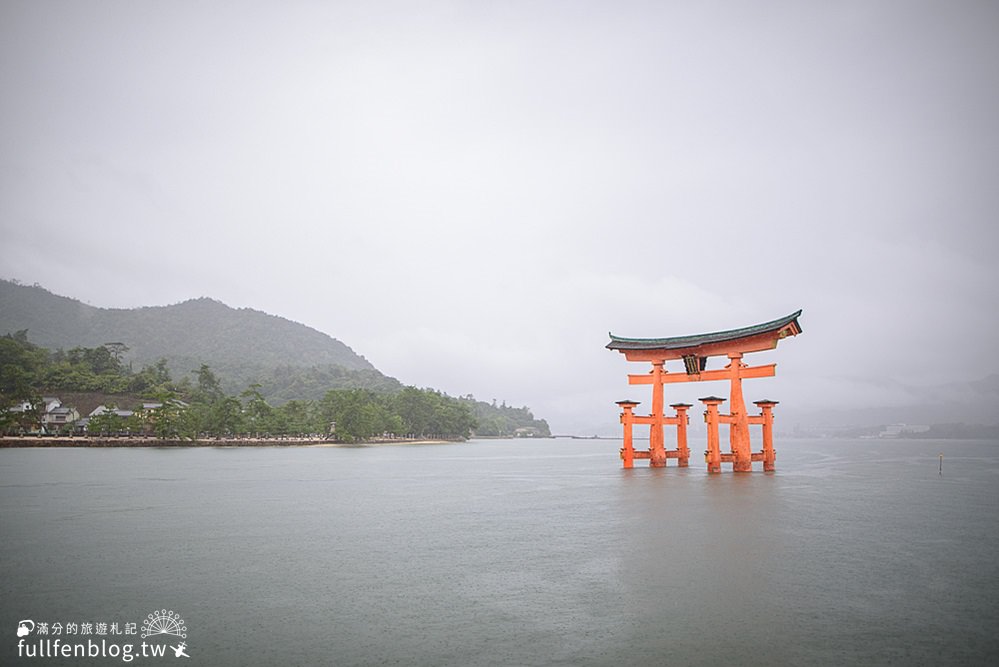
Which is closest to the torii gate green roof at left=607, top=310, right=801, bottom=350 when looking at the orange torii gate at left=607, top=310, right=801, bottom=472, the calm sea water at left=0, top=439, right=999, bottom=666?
the orange torii gate at left=607, top=310, right=801, bottom=472

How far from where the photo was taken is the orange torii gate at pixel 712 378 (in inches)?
1201

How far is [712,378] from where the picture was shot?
34.3 m

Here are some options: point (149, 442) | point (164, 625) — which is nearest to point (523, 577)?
point (164, 625)

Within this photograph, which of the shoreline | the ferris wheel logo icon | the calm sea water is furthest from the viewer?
the shoreline

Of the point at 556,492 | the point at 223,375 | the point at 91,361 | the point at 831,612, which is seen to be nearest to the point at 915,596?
the point at 831,612

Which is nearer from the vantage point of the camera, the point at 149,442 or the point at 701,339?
the point at 701,339

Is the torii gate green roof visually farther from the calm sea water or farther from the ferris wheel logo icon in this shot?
the ferris wheel logo icon

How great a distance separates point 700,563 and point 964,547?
7.22 metres

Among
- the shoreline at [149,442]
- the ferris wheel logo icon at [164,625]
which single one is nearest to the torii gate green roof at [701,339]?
the ferris wheel logo icon at [164,625]

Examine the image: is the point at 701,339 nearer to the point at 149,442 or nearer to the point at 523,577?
the point at 523,577

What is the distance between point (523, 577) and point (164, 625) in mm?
5975

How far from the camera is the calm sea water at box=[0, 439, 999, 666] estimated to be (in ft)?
24.9

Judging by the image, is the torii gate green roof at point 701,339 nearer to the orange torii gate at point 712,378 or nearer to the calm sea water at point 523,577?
the orange torii gate at point 712,378

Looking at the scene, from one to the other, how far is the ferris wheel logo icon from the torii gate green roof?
27.8 metres
